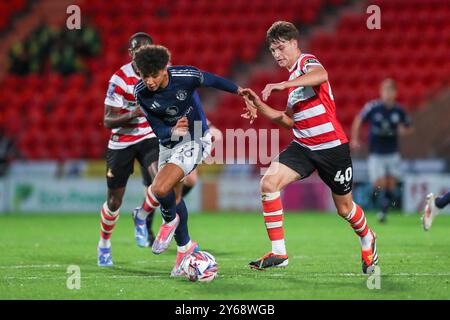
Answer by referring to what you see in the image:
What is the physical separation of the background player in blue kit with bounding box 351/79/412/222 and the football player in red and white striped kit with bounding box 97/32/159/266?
608 centimetres

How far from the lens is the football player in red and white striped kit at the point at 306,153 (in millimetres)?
7688

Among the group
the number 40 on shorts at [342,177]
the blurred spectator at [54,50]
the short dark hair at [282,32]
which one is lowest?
the number 40 on shorts at [342,177]

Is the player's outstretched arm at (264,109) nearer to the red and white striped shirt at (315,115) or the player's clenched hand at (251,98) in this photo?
the player's clenched hand at (251,98)

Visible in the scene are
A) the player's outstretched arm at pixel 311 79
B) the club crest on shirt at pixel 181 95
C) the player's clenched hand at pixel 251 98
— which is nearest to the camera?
the player's outstretched arm at pixel 311 79

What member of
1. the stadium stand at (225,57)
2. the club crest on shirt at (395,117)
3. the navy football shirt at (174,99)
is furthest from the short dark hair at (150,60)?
the stadium stand at (225,57)

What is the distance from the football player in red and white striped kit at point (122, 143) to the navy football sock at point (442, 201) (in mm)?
3536

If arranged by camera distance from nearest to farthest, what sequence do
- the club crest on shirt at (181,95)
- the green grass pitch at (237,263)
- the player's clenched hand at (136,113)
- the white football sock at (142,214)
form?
the green grass pitch at (237,263) < the club crest on shirt at (181,95) < the player's clenched hand at (136,113) < the white football sock at (142,214)

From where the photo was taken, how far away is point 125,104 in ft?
29.5

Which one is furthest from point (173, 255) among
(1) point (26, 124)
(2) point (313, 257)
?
(1) point (26, 124)

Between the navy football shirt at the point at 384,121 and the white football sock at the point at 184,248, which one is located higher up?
→ the navy football shirt at the point at 384,121

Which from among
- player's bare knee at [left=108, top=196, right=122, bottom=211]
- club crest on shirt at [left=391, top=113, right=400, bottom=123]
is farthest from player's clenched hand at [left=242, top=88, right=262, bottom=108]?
club crest on shirt at [left=391, top=113, right=400, bottom=123]

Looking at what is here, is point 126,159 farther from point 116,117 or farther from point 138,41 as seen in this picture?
point 138,41

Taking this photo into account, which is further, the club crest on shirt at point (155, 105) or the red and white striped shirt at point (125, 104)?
the red and white striped shirt at point (125, 104)

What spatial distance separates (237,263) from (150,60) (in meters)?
2.50
